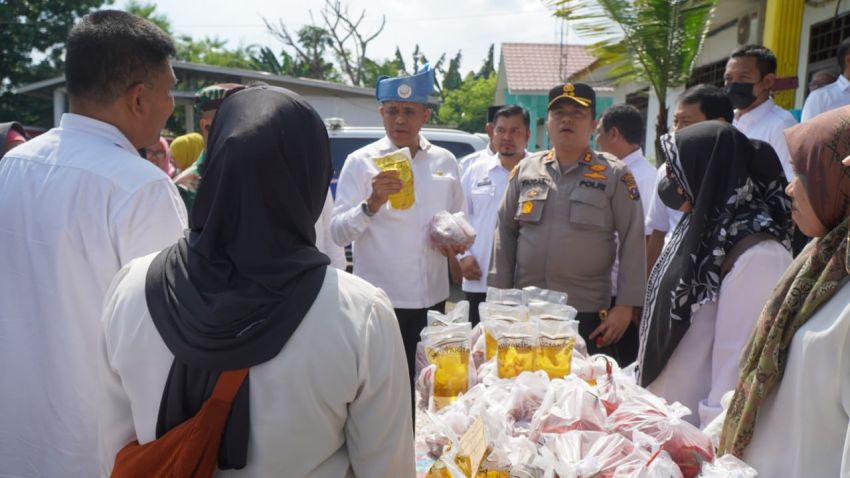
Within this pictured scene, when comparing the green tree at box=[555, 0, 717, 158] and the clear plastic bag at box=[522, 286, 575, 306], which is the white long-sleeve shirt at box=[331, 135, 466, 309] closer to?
the clear plastic bag at box=[522, 286, 575, 306]

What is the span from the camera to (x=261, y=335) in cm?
119

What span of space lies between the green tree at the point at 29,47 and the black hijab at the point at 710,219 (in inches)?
1042

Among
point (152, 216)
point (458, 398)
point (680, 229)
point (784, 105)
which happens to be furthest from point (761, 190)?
point (784, 105)

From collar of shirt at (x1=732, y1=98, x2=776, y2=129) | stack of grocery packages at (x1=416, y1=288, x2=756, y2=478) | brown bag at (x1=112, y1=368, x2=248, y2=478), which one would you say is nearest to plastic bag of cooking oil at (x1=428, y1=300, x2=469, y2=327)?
stack of grocery packages at (x1=416, y1=288, x2=756, y2=478)

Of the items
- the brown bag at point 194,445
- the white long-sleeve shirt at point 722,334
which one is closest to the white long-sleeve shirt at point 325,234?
the white long-sleeve shirt at point 722,334

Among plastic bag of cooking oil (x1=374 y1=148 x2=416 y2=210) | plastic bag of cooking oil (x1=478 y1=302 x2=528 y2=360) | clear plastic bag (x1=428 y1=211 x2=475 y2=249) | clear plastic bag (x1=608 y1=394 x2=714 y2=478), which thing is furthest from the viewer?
clear plastic bag (x1=428 y1=211 x2=475 y2=249)

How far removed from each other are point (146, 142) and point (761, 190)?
2194 millimetres

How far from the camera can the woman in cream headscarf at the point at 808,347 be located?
4.48 ft

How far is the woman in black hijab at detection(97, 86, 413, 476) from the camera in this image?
119 cm

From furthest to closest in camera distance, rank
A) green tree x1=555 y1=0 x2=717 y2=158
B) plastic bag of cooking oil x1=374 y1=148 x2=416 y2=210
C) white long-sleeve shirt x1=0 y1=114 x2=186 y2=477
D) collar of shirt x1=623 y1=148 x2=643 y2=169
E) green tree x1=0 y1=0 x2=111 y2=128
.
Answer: green tree x1=0 y1=0 x2=111 y2=128
green tree x1=555 y1=0 x2=717 y2=158
collar of shirt x1=623 y1=148 x2=643 y2=169
plastic bag of cooking oil x1=374 y1=148 x2=416 y2=210
white long-sleeve shirt x1=0 y1=114 x2=186 y2=477

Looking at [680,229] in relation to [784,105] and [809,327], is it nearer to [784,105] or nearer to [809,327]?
[809,327]

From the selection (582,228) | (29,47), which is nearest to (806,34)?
(582,228)

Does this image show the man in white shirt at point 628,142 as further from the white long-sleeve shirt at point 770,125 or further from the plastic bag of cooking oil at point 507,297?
the plastic bag of cooking oil at point 507,297

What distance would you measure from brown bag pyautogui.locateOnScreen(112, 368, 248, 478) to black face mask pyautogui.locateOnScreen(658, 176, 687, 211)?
1.88 metres
